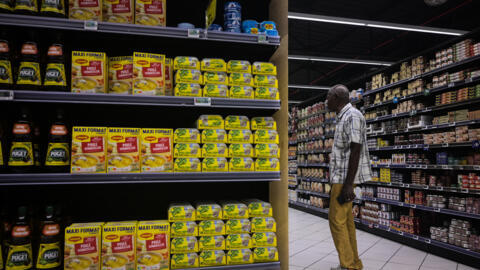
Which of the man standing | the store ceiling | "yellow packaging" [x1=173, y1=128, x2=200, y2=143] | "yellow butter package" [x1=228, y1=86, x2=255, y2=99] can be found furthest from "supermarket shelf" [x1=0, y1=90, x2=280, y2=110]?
the store ceiling

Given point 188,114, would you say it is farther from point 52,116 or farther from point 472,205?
point 472,205

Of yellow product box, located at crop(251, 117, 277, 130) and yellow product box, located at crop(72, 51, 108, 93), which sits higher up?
yellow product box, located at crop(72, 51, 108, 93)

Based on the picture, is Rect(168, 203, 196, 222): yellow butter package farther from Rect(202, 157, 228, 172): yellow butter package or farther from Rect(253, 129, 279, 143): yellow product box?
Rect(253, 129, 279, 143): yellow product box

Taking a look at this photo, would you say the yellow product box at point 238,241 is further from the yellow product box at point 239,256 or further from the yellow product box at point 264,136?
the yellow product box at point 264,136

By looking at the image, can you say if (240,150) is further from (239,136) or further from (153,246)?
(153,246)

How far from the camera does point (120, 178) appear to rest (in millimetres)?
2002

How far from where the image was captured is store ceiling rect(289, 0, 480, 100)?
9609 millimetres

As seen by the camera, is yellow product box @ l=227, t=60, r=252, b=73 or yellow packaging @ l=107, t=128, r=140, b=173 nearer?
yellow packaging @ l=107, t=128, r=140, b=173

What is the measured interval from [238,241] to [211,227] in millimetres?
219

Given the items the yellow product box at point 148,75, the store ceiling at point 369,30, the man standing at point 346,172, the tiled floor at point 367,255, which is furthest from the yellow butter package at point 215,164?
the store ceiling at point 369,30

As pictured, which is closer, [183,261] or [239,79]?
[183,261]

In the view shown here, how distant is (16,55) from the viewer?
7.04 feet

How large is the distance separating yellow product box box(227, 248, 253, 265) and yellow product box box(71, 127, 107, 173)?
102cm

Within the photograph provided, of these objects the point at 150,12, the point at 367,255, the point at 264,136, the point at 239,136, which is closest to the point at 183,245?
the point at 239,136
